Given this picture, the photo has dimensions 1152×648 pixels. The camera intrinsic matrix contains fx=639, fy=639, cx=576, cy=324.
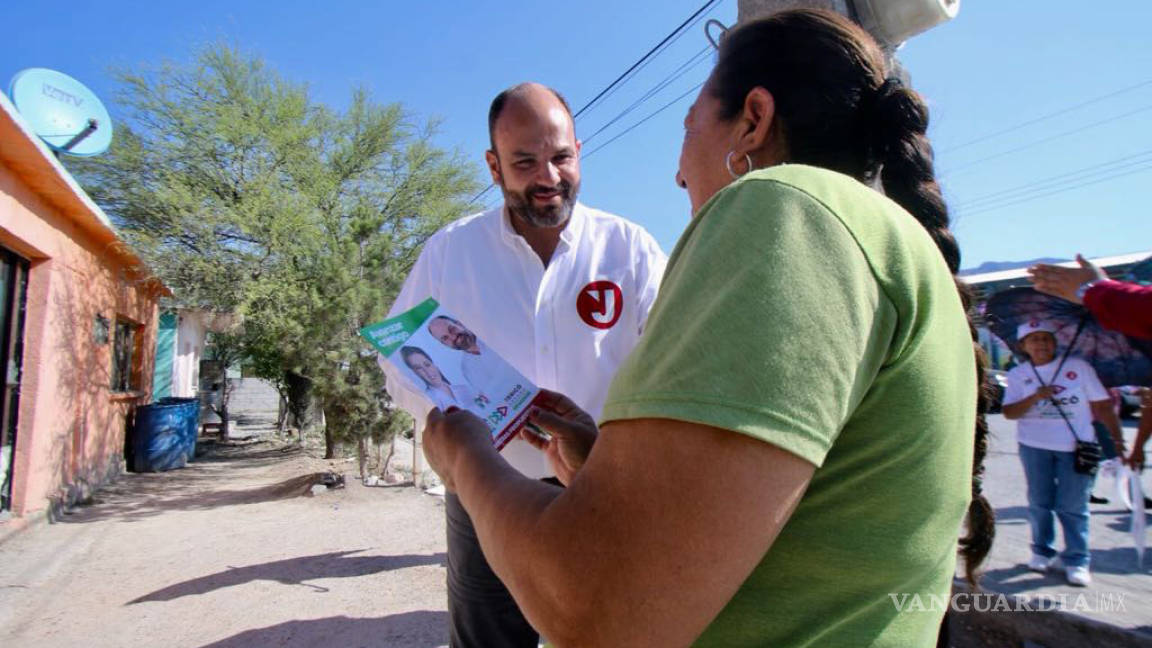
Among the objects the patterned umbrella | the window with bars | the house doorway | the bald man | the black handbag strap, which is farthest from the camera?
the window with bars

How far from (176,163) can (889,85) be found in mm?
12658

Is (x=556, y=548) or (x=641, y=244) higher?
(x=641, y=244)

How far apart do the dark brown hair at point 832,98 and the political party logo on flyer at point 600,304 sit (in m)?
1.05

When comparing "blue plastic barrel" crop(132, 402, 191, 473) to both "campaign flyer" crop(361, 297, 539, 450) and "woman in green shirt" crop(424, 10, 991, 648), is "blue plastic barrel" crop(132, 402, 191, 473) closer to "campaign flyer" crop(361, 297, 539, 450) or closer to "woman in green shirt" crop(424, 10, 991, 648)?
"campaign flyer" crop(361, 297, 539, 450)

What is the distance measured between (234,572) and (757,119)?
18.6ft

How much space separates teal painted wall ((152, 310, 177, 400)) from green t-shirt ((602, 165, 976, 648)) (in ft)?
48.5

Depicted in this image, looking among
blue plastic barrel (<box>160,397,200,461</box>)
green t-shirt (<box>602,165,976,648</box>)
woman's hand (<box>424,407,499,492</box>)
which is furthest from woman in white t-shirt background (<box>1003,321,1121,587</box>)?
blue plastic barrel (<box>160,397,200,461</box>)

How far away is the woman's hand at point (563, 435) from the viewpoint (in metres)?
1.35

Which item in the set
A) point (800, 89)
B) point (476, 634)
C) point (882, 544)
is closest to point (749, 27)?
point (800, 89)

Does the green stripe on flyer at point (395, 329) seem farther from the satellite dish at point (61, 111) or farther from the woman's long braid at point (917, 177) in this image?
the satellite dish at point (61, 111)

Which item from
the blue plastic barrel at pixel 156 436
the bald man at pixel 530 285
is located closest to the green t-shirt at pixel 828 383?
the bald man at pixel 530 285

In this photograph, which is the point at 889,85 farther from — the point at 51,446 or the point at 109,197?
the point at 109,197

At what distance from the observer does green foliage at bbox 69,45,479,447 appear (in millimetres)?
8891

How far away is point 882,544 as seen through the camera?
694 mm
